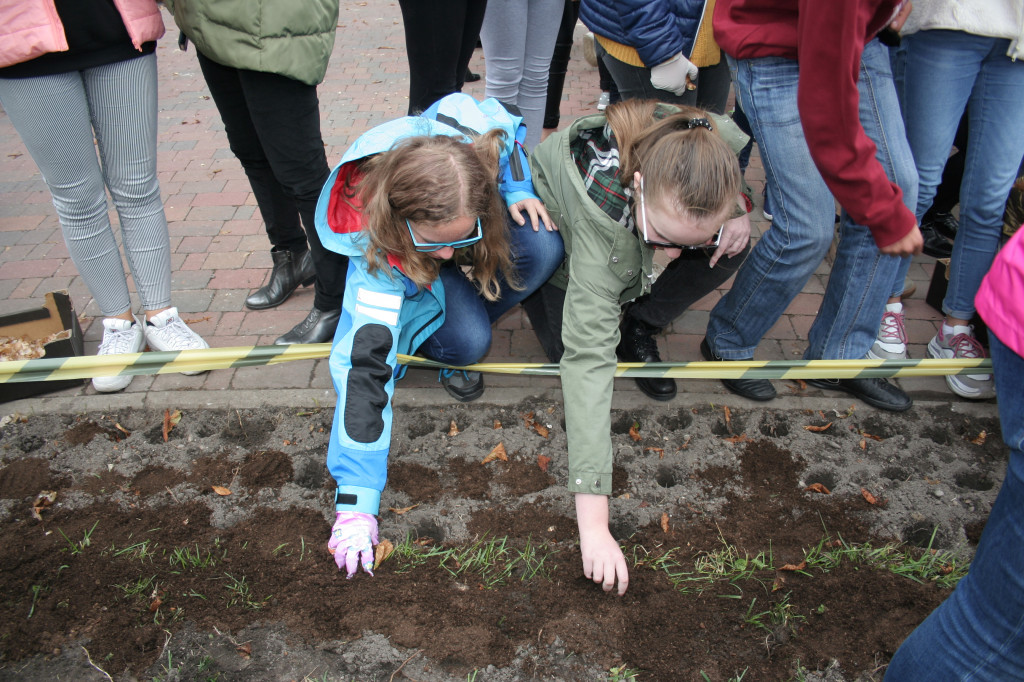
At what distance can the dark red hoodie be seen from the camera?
186cm

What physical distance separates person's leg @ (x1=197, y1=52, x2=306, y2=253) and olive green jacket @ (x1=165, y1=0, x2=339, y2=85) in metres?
0.22

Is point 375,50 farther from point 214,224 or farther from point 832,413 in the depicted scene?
point 832,413

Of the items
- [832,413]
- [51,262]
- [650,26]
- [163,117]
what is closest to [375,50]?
[163,117]

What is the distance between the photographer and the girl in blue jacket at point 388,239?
2048 mm

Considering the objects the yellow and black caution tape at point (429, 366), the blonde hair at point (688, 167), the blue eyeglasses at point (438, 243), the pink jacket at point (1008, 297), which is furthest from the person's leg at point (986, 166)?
the blue eyeglasses at point (438, 243)

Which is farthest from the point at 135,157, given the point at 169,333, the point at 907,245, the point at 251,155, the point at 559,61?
the point at 559,61

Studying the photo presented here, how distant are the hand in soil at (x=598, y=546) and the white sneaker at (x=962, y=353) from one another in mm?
1859

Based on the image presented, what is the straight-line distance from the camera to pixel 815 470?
260cm

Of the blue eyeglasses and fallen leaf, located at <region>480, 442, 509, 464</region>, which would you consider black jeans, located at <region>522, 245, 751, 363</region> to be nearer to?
fallen leaf, located at <region>480, 442, 509, 464</region>

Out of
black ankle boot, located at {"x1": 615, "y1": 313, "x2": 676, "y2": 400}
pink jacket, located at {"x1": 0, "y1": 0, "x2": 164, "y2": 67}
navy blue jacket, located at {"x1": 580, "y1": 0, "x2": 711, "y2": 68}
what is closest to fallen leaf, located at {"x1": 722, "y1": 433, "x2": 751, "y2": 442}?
black ankle boot, located at {"x1": 615, "y1": 313, "x2": 676, "y2": 400}

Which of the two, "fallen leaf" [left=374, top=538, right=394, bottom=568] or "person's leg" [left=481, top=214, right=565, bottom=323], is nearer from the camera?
"fallen leaf" [left=374, top=538, right=394, bottom=568]

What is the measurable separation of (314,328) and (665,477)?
1.60m

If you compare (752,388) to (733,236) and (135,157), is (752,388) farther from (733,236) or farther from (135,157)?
(135,157)

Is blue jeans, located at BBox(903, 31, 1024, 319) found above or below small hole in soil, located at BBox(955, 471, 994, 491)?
above
